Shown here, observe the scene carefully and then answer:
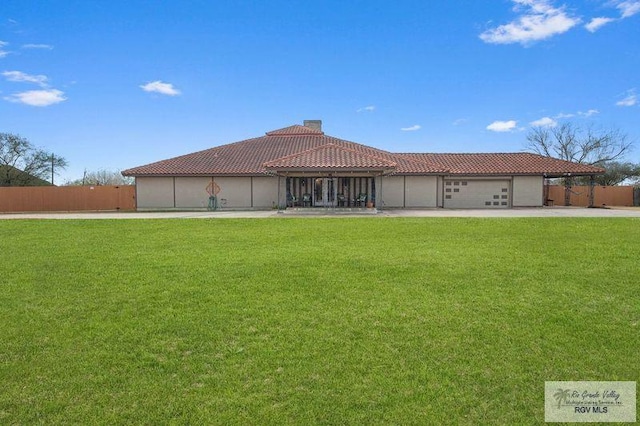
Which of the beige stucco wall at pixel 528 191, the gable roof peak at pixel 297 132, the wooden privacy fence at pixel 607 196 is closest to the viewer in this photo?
the beige stucco wall at pixel 528 191

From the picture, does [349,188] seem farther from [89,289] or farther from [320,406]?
[320,406]

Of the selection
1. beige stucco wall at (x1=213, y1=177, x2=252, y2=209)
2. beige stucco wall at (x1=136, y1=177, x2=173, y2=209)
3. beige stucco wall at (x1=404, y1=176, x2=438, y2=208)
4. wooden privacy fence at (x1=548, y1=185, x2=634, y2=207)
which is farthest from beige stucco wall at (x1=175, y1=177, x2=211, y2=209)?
wooden privacy fence at (x1=548, y1=185, x2=634, y2=207)

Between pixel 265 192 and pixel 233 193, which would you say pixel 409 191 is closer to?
pixel 265 192

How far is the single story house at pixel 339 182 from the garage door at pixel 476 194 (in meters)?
0.06

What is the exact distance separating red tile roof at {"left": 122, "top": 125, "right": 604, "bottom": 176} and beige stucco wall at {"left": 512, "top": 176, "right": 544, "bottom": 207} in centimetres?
66

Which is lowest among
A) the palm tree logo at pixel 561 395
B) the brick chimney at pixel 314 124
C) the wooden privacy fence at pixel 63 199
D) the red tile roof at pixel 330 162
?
the palm tree logo at pixel 561 395

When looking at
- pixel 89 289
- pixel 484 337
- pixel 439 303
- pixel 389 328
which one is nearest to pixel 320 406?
pixel 389 328

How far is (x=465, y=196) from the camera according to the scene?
28.5 metres

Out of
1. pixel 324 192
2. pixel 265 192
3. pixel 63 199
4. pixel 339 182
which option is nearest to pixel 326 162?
pixel 324 192

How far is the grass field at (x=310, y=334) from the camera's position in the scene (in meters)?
3.56

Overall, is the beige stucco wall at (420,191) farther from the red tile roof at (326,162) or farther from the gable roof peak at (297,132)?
the gable roof peak at (297,132)

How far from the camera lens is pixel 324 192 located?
24250 mm

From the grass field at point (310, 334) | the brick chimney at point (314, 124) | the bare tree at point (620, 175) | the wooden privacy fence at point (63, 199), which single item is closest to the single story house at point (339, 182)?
the wooden privacy fence at point (63, 199)

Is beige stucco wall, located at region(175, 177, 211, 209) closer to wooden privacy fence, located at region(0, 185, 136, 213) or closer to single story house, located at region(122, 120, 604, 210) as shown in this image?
single story house, located at region(122, 120, 604, 210)
